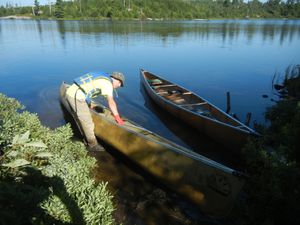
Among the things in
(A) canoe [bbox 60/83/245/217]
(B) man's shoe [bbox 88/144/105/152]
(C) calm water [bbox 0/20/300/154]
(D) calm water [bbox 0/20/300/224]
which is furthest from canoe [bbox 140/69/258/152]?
(B) man's shoe [bbox 88/144/105/152]

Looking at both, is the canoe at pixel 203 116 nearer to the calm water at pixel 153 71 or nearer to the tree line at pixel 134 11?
the calm water at pixel 153 71

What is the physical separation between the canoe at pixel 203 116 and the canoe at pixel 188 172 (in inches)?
104

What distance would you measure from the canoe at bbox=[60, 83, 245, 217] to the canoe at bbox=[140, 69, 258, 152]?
2.65 meters

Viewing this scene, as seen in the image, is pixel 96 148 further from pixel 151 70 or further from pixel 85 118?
pixel 151 70

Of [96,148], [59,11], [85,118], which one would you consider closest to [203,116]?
[96,148]

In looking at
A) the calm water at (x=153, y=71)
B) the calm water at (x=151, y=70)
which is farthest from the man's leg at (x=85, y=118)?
the calm water at (x=151, y=70)

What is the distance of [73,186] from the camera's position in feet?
15.7

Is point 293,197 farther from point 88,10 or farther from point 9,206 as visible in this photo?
point 88,10

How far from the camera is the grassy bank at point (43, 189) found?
373 cm

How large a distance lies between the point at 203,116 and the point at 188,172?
4.17 m

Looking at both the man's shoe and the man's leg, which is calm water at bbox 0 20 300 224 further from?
the man's leg

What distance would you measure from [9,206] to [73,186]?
1.20 metres

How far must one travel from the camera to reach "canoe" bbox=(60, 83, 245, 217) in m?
5.53

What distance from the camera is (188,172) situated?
19.8ft
